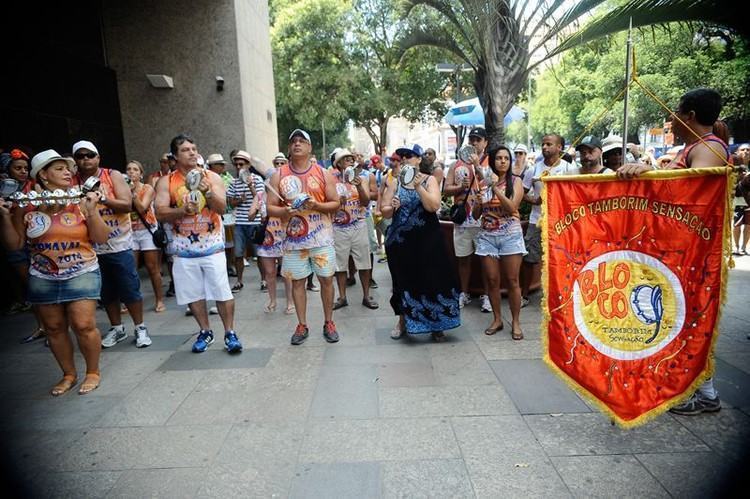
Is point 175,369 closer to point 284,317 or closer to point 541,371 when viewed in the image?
point 284,317

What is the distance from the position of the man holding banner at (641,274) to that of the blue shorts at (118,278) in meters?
4.01

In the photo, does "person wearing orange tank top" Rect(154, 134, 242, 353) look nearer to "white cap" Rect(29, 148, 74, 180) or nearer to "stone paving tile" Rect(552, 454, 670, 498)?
"white cap" Rect(29, 148, 74, 180)

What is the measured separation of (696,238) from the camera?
8.05 feet

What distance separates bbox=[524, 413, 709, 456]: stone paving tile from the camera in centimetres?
271

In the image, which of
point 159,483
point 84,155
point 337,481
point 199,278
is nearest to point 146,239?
point 84,155

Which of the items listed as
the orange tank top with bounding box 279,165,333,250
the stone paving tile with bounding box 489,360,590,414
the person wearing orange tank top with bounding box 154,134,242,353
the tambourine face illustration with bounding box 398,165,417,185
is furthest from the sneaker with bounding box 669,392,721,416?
the person wearing orange tank top with bounding box 154,134,242,353

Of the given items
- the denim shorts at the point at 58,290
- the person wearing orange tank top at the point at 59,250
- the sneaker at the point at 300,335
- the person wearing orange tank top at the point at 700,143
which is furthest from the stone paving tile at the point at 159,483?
the person wearing orange tank top at the point at 700,143

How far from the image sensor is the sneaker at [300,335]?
465cm

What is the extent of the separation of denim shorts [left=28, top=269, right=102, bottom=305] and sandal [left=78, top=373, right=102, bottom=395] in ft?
2.27

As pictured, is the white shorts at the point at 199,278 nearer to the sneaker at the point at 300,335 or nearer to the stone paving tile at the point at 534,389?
the sneaker at the point at 300,335

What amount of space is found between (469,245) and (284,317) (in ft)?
7.96

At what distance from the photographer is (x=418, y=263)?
4.43 metres

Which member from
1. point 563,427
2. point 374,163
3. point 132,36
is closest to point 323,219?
point 563,427

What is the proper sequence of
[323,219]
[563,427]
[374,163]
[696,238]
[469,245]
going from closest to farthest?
[696,238]
[563,427]
[323,219]
[469,245]
[374,163]
